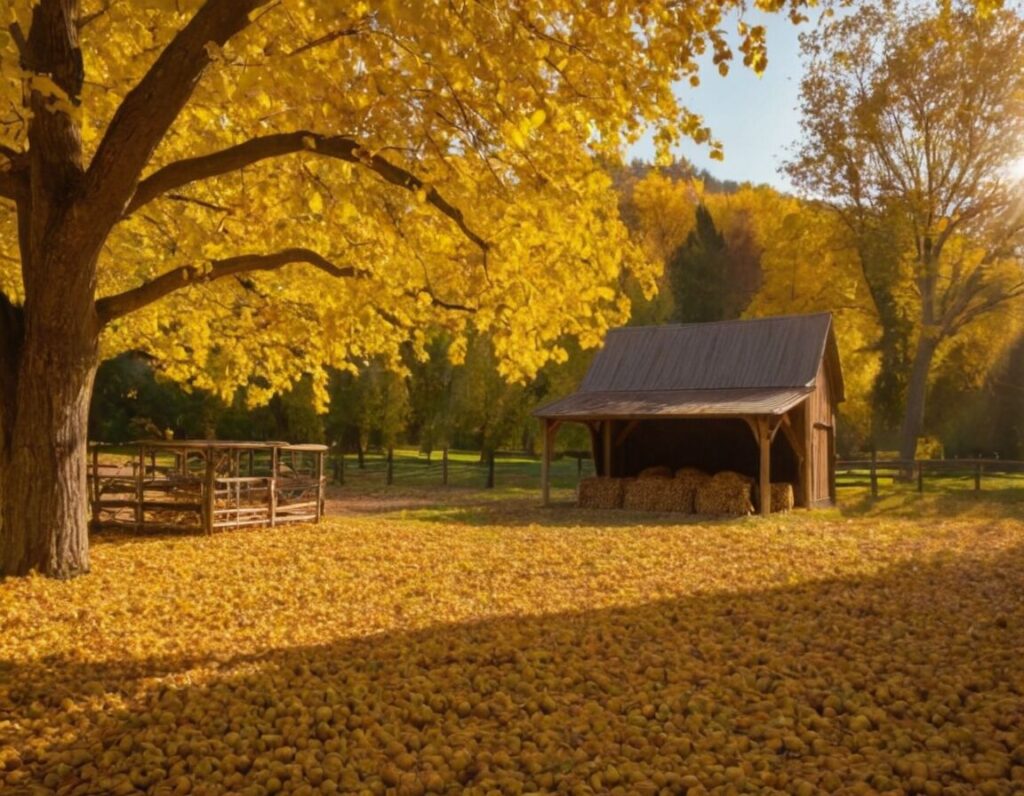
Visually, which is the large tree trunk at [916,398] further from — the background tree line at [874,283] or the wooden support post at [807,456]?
the wooden support post at [807,456]

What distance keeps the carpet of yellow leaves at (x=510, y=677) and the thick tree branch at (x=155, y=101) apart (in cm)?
354

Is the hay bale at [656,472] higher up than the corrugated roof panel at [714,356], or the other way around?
the corrugated roof panel at [714,356]

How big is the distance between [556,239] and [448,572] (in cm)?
392

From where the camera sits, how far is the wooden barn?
19203 mm

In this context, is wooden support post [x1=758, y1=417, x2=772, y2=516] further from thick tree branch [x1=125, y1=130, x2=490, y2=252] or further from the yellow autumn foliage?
thick tree branch [x1=125, y1=130, x2=490, y2=252]

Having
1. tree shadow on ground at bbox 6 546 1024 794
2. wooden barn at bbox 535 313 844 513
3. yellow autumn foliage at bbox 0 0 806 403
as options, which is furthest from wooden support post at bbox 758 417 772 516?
tree shadow on ground at bbox 6 546 1024 794

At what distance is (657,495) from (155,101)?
47.7 ft

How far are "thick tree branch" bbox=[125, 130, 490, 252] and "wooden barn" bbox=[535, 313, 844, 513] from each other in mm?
11350

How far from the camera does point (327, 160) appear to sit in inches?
346

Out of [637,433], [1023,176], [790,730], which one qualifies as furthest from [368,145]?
[1023,176]

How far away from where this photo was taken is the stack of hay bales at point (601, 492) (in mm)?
19734

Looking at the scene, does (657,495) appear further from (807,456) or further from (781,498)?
(807,456)

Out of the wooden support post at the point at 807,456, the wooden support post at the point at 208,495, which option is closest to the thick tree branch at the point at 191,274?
the wooden support post at the point at 208,495

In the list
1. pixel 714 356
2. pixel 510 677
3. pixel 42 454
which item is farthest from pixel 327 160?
pixel 714 356
